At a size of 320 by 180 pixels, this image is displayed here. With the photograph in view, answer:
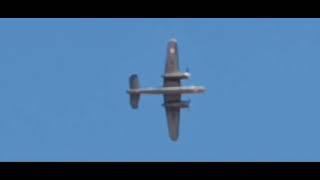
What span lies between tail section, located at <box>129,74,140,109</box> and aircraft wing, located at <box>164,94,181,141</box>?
3.98 metres

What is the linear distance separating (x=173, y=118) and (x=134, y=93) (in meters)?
5.95

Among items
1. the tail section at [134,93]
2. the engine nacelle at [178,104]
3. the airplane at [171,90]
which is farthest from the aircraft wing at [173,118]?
the tail section at [134,93]

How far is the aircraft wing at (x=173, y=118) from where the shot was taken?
165m

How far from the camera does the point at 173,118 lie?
16600cm

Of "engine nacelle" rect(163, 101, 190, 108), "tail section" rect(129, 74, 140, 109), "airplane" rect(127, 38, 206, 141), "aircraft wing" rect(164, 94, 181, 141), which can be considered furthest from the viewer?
"aircraft wing" rect(164, 94, 181, 141)

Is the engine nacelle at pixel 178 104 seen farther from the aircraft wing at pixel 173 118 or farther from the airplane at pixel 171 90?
the aircraft wing at pixel 173 118

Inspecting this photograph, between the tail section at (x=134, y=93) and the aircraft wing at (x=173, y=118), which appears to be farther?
the aircraft wing at (x=173, y=118)

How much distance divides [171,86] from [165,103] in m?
2.70

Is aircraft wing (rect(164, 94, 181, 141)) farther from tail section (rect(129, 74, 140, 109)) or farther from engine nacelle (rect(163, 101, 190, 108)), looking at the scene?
tail section (rect(129, 74, 140, 109))

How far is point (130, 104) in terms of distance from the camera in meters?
163

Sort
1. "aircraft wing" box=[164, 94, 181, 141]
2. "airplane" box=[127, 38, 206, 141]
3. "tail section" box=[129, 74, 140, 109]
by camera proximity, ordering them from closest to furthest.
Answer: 1. "airplane" box=[127, 38, 206, 141]
2. "tail section" box=[129, 74, 140, 109]
3. "aircraft wing" box=[164, 94, 181, 141]

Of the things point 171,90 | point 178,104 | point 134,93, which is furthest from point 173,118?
point 134,93

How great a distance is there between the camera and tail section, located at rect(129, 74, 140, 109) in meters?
163

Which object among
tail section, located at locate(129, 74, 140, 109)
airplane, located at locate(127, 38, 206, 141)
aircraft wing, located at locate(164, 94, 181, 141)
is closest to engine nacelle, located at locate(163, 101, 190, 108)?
airplane, located at locate(127, 38, 206, 141)
